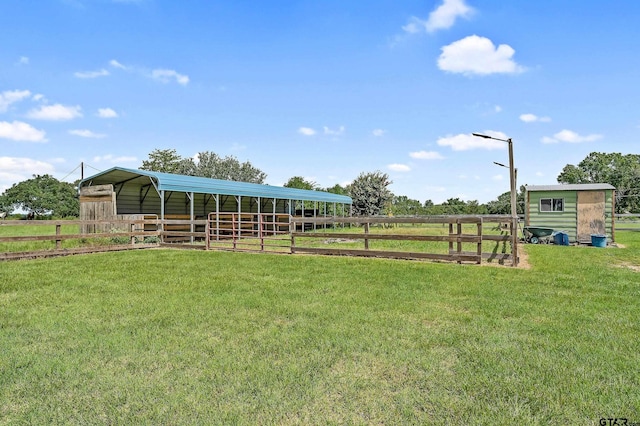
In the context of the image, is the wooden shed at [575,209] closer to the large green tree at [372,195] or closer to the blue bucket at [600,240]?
the blue bucket at [600,240]

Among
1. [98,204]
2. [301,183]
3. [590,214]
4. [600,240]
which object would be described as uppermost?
[301,183]

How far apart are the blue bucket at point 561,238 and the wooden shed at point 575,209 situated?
1.37 m

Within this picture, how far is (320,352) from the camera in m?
3.07

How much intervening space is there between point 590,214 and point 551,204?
1.53m

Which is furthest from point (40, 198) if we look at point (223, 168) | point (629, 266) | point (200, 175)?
point (629, 266)

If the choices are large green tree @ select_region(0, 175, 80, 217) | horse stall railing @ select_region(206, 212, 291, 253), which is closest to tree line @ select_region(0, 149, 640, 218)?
large green tree @ select_region(0, 175, 80, 217)

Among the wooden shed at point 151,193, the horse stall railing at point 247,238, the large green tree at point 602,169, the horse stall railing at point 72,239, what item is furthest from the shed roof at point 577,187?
the large green tree at point 602,169

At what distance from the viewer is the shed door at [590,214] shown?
16.1 m

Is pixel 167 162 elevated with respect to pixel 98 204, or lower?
elevated

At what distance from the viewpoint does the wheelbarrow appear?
1545 cm

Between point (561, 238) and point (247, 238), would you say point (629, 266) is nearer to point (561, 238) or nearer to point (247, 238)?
point (561, 238)

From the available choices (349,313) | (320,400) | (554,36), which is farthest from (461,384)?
(554,36)

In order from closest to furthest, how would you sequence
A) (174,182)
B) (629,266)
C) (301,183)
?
1. (629,266)
2. (174,182)
3. (301,183)

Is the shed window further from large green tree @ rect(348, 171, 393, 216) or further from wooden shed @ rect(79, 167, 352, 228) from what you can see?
large green tree @ rect(348, 171, 393, 216)
